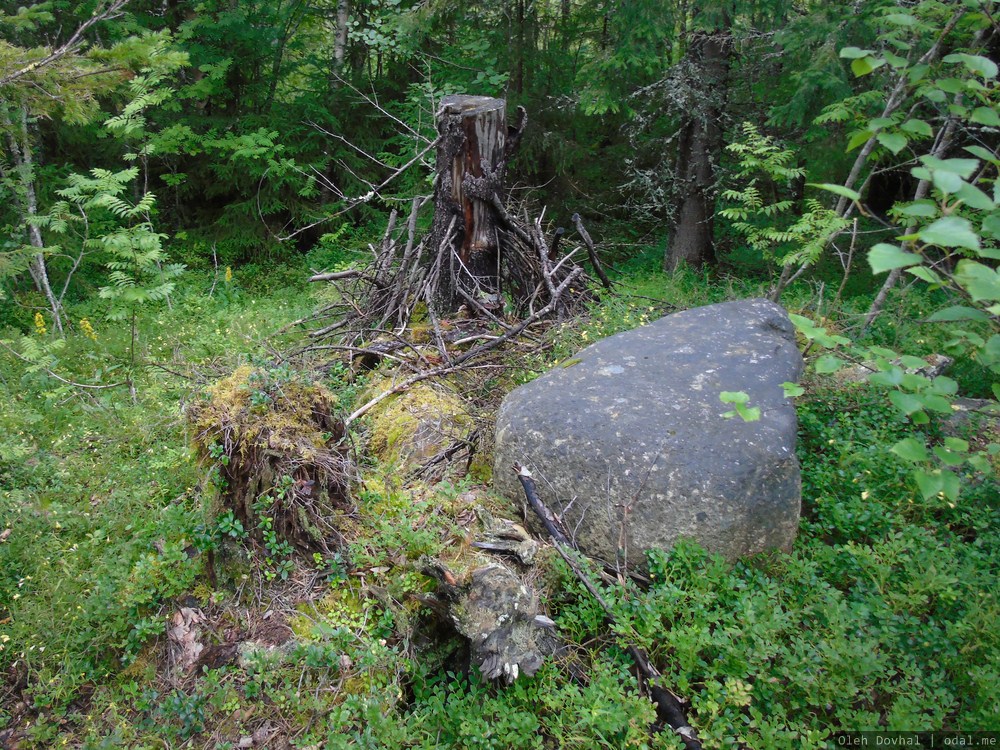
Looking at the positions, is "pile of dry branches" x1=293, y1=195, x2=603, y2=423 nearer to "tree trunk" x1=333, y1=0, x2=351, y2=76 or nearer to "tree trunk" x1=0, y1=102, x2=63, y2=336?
"tree trunk" x1=0, y1=102, x2=63, y2=336

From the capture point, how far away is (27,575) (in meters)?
3.74

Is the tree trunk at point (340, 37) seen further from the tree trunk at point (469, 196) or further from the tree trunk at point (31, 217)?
the tree trunk at point (469, 196)

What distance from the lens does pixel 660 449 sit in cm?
344

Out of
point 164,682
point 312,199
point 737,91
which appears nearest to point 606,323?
point 164,682

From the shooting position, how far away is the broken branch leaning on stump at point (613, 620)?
102 inches

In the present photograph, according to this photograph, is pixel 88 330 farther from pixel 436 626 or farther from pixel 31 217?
pixel 436 626

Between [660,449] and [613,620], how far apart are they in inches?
37.0

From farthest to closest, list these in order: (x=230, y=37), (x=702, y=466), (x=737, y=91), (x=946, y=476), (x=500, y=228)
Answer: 1. (x=230, y=37)
2. (x=737, y=91)
3. (x=500, y=228)
4. (x=702, y=466)
5. (x=946, y=476)

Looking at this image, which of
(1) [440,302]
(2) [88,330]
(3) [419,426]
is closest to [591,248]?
(1) [440,302]

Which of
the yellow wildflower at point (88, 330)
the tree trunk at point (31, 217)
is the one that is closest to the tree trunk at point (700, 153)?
the yellow wildflower at point (88, 330)

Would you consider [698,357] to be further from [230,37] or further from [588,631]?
[230,37]

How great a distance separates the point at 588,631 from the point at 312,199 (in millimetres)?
9878

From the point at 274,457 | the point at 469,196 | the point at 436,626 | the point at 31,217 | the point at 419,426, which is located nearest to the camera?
the point at 436,626

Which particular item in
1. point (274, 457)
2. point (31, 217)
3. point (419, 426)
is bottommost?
point (419, 426)
